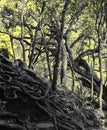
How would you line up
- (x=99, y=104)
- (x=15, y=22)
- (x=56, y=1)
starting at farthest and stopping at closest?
(x=15, y=22), (x=56, y=1), (x=99, y=104)

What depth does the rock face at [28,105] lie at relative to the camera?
10.2m

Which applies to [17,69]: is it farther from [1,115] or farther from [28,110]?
[1,115]

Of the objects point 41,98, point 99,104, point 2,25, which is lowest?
point 99,104

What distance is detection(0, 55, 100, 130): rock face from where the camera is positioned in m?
10.2

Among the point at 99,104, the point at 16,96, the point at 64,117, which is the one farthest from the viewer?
the point at 99,104

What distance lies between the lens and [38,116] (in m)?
11.2

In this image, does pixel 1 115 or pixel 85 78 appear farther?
pixel 85 78

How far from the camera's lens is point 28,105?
11.2 m

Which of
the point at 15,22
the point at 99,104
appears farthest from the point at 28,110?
the point at 15,22

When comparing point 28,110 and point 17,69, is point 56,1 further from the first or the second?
point 28,110

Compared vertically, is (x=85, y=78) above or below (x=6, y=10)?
below

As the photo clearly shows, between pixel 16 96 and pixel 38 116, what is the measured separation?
36.7 inches

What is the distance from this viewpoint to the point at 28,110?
11148mm

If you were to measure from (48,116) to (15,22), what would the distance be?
1171 cm
